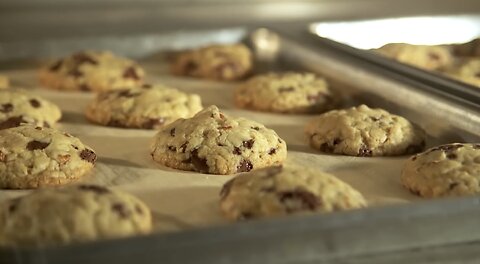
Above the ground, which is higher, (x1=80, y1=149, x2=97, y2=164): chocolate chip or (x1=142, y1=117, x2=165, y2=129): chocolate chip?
(x1=80, y1=149, x2=97, y2=164): chocolate chip

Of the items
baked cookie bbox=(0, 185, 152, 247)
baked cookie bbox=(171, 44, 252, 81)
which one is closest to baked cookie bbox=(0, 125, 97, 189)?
baked cookie bbox=(0, 185, 152, 247)

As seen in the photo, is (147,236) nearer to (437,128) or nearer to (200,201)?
(200,201)

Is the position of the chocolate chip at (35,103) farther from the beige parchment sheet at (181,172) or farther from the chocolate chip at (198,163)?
the chocolate chip at (198,163)

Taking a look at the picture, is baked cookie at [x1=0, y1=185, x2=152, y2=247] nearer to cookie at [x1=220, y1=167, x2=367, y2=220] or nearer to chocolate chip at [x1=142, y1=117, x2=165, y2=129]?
cookie at [x1=220, y1=167, x2=367, y2=220]

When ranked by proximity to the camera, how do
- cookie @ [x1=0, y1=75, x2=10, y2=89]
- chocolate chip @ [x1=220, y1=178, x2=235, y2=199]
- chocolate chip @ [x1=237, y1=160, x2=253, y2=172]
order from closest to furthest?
chocolate chip @ [x1=220, y1=178, x2=235, y2=199]
chocolate chip @ [x1=237, y1=160, x2=253, y2=172]
cookie @ [x1=0, y1=75, x2=10, y2=89]

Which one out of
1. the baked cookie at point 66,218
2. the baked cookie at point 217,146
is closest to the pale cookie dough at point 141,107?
the baked cookie at point 217,146

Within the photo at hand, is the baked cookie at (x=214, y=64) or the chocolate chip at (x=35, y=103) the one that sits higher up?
the chocolate chip at (x=35, y=103)

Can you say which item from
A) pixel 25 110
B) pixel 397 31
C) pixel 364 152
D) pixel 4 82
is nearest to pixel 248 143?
pixel 364 152

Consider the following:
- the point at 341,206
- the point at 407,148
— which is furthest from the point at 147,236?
the point at 407,148
